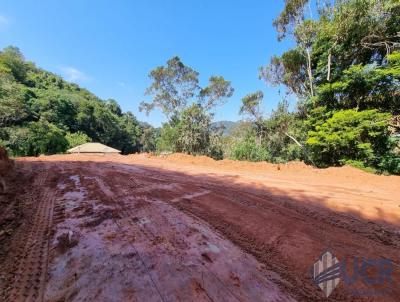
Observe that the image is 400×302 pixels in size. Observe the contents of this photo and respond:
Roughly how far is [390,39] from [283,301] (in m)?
13.7

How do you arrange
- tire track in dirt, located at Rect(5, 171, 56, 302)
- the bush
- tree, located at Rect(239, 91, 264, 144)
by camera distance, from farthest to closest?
1. tree, located at Rect(239, 91, 264, 144)
2. the bush
3. tire track in dirt, located at Rect(5, 171, 56, 302)

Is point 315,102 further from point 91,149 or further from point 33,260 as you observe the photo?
point 91,149

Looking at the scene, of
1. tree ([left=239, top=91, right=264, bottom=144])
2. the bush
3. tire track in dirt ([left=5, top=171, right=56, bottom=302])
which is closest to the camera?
tire track in dirt ([left=5, top=171, right=56, bottom=302])

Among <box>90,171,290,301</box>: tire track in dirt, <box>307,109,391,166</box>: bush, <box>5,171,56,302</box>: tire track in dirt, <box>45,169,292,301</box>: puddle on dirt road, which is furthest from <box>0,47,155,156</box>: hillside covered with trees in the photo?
<box>307,109,391,166</box>: bush

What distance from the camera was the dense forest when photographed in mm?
9578

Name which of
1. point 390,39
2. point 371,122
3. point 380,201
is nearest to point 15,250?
point 380,201

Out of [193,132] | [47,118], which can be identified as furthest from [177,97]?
[47,118]

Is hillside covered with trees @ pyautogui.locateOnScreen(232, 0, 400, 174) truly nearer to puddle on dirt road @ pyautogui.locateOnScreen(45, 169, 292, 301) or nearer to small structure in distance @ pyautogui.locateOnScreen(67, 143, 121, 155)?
puddle on dirt road @ pyautogui.locateOnScreen(45, 169, 292, 301)

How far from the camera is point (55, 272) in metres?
1.90

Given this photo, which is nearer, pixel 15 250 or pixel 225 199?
pixel 15 250

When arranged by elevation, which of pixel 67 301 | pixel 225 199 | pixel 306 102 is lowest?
pixel 67 301

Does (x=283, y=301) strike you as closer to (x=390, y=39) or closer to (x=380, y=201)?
(x=380, y=201)

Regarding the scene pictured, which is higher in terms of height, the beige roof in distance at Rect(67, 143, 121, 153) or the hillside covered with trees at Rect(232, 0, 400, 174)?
the hillside covered with trees at Rect(232, 0, 400, 174)

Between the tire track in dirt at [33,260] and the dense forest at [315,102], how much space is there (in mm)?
10810
